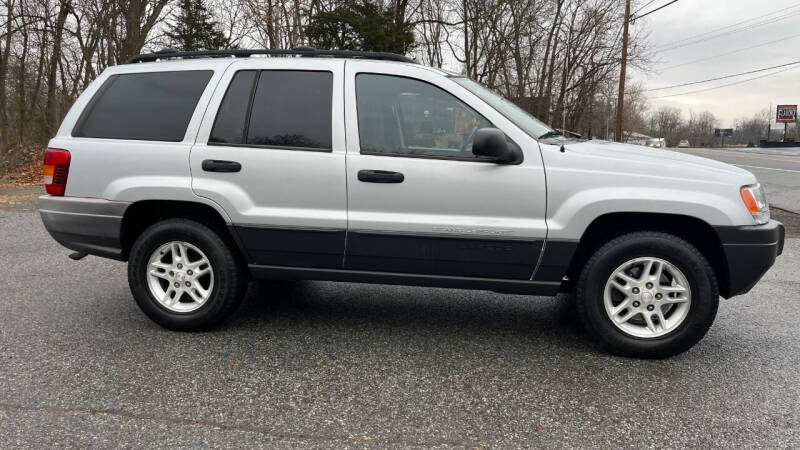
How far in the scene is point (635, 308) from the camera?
11.4 ft

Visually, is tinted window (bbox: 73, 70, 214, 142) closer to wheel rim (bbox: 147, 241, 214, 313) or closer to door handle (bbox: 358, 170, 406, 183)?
wheel rim (bbox: 147, 241, 214, 313)

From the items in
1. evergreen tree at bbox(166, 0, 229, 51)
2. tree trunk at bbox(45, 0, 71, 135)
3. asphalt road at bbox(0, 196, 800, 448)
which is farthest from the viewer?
evergreen tree at bbox(166, 0, 229, 51)

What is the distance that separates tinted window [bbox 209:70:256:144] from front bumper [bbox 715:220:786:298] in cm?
305

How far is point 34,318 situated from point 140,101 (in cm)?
180

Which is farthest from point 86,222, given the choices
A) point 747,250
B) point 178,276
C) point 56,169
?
point 747,250

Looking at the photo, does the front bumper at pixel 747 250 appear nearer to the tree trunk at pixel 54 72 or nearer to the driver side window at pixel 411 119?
the driver side window at pixel 411 119

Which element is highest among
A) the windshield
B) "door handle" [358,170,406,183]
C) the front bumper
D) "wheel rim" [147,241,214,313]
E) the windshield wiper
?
the windshield

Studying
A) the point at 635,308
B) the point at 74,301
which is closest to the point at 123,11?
the point at 74,301

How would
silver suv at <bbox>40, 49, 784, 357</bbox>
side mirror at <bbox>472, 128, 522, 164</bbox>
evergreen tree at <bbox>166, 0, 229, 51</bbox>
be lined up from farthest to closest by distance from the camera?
evergreen tree at <bbox>166, 0, 229, 51</bbox>, silver suv at <bbox>40, 49, 784, 357</bbox>, side mirror at <bbox>472, 128, 522, 164</bbox>

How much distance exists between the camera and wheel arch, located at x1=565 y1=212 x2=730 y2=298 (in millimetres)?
3434

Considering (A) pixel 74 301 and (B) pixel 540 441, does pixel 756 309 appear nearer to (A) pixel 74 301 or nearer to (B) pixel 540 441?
(B) pixel 540 441

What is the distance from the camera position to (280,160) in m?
3.62

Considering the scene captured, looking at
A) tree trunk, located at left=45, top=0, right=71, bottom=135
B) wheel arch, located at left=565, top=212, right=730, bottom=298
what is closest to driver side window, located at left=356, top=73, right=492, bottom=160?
wheel arch, located at left=565, top=212, right=730, bottom=298

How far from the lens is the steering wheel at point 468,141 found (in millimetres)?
3482
